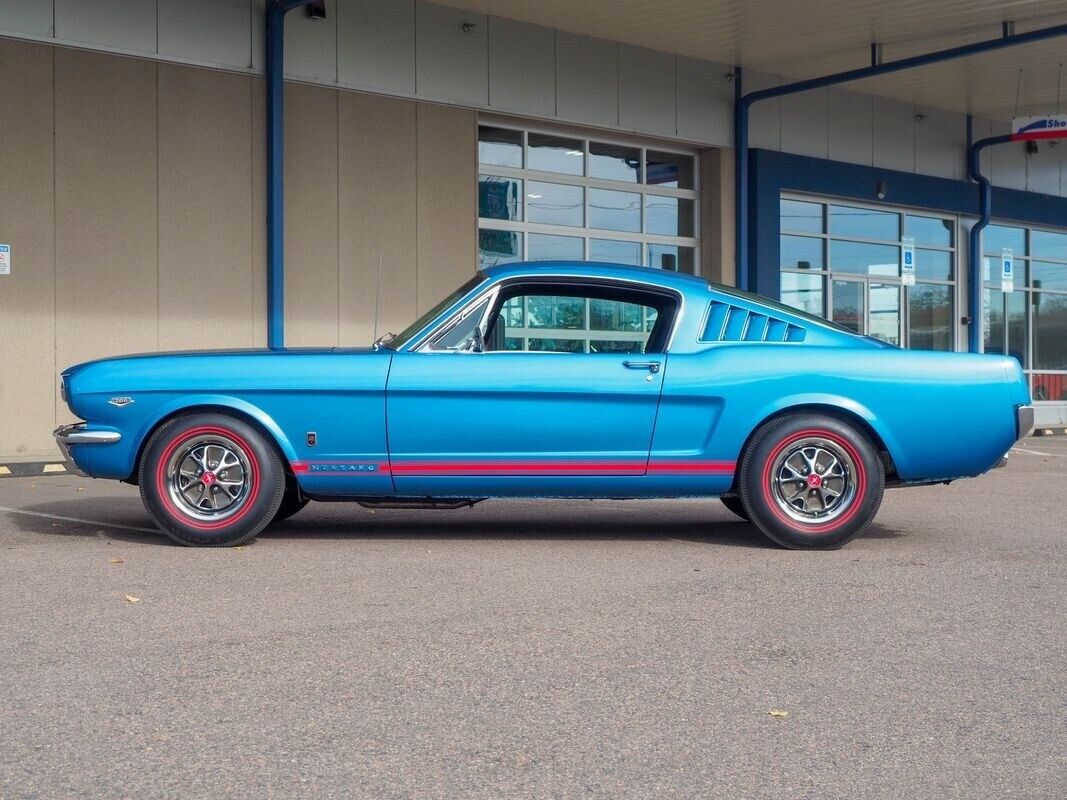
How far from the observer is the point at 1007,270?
2323 centimetres

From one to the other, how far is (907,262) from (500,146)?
841 cm

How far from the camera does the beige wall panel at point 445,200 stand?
1495cm

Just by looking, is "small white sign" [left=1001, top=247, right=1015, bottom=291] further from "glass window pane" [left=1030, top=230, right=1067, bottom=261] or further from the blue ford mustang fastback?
the blue ford mustang fastback

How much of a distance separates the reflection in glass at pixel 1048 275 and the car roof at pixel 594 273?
18.2m

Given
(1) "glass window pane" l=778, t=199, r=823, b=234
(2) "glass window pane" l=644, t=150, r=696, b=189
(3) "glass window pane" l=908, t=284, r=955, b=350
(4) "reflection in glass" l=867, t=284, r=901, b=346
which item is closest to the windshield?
(2) "glass window pane" l=644, t=150, r=696, b=189

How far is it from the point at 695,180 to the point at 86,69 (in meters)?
8.57

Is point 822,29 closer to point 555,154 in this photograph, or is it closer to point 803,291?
point 555,154

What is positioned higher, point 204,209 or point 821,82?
point 821,82

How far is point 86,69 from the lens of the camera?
1252 centimetres

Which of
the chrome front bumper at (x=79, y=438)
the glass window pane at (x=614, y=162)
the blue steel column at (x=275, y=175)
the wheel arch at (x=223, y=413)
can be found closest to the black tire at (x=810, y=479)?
the wheel arch at (x=223, y=413)

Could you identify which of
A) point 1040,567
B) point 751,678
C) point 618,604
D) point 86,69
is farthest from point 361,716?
point 86,69

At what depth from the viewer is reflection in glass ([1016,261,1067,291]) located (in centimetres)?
2403

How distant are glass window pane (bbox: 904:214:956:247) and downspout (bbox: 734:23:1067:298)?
432 cm

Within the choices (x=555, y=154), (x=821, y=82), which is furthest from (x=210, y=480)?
(x=821, y=82)
